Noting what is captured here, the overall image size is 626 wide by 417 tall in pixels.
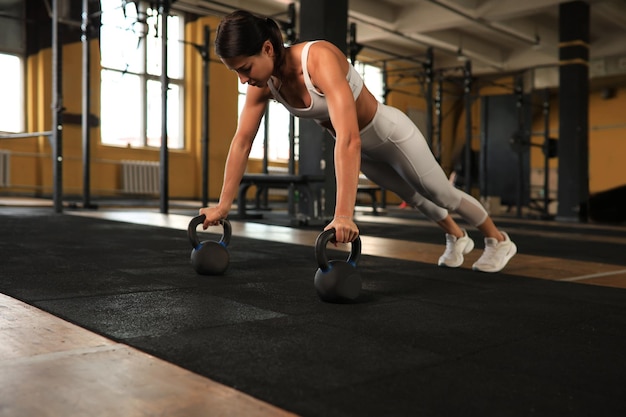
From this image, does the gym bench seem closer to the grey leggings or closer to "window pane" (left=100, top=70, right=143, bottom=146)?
the grey leggings

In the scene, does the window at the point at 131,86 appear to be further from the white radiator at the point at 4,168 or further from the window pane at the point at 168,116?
the white radiator at the point at 4,168

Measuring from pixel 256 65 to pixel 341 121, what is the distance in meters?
0.25

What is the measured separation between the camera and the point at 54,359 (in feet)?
3.20

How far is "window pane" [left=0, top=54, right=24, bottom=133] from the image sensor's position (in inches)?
331

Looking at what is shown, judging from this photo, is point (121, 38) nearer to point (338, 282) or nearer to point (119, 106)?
point (119, 106)

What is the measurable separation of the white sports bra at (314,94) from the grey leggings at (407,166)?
0.13 m

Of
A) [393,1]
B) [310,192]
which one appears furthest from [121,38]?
[310,192]

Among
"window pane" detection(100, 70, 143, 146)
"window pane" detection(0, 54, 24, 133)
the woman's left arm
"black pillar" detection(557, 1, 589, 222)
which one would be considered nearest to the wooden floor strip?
the woman's left arm

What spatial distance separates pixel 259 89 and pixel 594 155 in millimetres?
13058

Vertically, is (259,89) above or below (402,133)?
above

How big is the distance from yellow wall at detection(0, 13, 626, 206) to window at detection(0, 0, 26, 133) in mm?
137

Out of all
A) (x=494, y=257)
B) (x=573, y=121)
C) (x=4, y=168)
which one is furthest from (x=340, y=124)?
(x=4, y=168)

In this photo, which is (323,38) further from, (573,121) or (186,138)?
(186,138)

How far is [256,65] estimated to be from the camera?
152 centimetres
